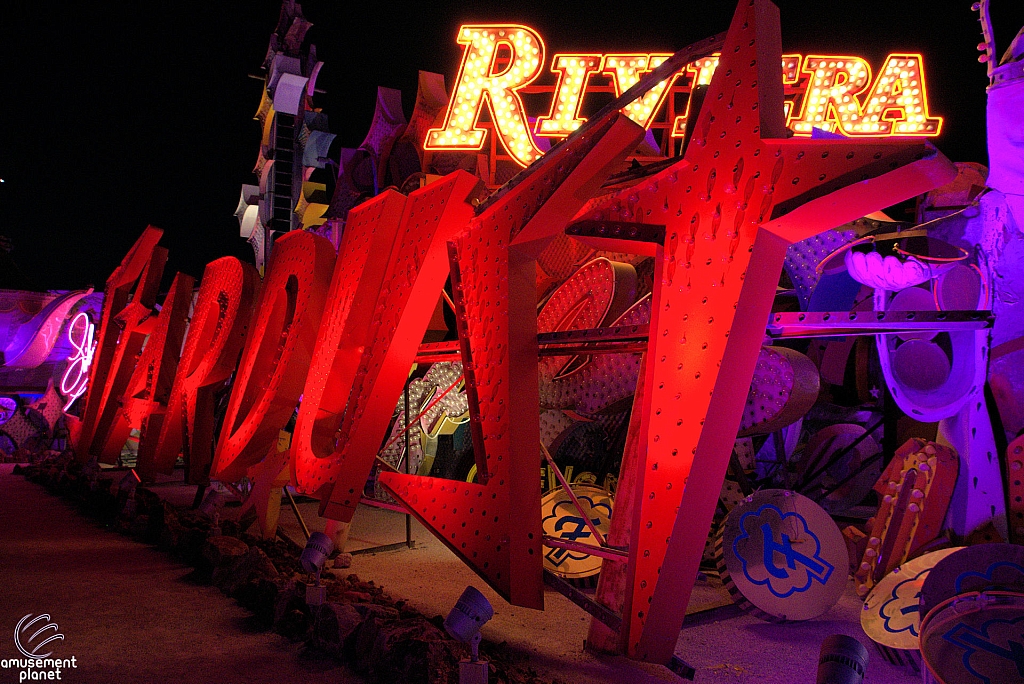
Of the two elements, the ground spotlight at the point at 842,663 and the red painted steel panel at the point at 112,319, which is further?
the red painted steel panel at the point at 112,319

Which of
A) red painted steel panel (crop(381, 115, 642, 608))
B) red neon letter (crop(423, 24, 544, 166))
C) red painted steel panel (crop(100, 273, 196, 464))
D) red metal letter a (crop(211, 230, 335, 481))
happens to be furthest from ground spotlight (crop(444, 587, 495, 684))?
red painted steel panel (crop(100, 273, 196, 464))

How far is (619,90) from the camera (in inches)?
352

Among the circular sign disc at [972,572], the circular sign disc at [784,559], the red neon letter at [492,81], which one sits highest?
the red neon letter at [492,81]

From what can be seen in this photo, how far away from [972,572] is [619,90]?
6982 mm

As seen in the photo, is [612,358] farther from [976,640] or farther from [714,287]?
[976,640]

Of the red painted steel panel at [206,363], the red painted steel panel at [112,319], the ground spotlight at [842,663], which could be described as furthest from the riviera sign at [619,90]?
the ground spotlight at [842,663]

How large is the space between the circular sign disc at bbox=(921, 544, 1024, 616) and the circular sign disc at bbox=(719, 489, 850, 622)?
74.9 inches

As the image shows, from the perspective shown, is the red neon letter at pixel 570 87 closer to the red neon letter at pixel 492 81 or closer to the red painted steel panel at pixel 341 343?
the red neon letter at pixel 492 81

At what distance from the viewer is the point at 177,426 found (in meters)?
8.42

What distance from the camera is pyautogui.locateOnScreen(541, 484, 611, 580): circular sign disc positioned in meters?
6.57

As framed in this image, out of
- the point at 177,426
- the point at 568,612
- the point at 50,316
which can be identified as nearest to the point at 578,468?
the point at 568,612

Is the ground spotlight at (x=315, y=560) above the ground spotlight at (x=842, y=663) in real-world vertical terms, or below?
below

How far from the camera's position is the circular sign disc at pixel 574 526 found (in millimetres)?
6566

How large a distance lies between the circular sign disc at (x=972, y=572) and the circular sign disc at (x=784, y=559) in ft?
6.24
